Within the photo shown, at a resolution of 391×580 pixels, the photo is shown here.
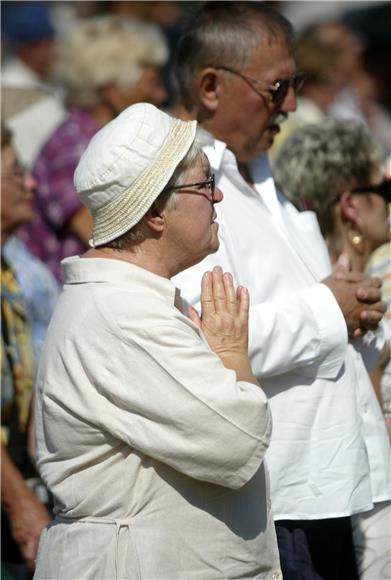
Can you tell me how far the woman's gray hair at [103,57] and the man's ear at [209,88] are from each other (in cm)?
249

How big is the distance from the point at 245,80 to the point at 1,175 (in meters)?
1.43

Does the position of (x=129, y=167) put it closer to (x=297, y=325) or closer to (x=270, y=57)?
(x=297, y=325)

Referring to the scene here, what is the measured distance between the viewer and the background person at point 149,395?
8.58ft

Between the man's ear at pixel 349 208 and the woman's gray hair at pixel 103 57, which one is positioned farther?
the woman's gray hair at pixel 103 57

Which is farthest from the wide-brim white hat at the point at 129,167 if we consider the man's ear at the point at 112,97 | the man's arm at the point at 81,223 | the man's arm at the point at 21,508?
the man's ear at the point at 112,97

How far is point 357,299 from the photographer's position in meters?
3.39

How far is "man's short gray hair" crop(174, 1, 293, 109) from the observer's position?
365cm

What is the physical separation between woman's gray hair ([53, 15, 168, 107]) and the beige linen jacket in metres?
3.45

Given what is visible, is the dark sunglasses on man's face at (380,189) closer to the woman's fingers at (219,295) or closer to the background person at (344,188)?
the background person at (344,188)

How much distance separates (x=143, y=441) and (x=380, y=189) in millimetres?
1795

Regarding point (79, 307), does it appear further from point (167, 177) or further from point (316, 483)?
point (316, 483)

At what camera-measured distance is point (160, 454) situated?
2617mm

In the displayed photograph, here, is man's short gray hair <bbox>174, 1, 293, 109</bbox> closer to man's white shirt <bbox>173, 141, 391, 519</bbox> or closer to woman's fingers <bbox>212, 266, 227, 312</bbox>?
man's white shirt <bbox>173, 141, 391, 519</bbox>

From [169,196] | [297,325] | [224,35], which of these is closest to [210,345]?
[169,196]
